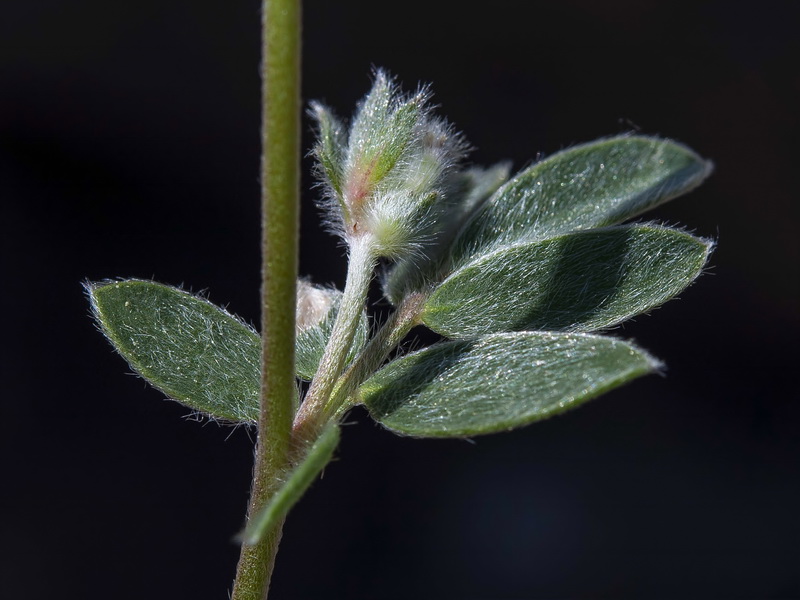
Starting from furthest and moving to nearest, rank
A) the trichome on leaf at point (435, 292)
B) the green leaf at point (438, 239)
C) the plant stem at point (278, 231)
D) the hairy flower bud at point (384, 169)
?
1. the green leaf at point (438, 239)
2. the hairy flower bud at point (384, 169)
3. the trichome on leaf at point (435, 292)
4. the plant stem at point (278, 231)

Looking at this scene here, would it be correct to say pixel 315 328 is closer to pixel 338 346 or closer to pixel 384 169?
pixel 338 346

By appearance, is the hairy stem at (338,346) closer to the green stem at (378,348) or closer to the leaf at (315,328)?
the green stem at (378,348)

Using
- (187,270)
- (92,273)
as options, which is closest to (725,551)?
(187,270)

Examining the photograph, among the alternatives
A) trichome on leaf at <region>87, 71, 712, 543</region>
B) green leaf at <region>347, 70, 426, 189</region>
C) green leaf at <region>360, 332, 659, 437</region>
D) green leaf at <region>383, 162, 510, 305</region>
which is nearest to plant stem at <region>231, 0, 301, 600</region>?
trichome on leaf at <region>87, 71, 712, 543</region>

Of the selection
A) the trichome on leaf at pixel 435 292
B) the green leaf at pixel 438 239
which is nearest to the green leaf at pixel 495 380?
the trichome on leaf at pixel 435 292

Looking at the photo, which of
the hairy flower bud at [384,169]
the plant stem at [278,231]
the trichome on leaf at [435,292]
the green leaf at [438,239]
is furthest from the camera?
the green leaf at [438,239]

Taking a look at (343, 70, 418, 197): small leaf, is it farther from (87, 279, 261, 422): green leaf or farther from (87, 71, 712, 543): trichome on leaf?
(87, 279, 261, 422): green leaf
